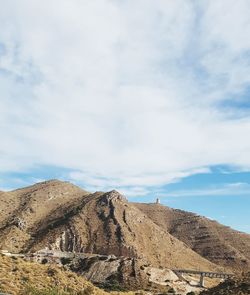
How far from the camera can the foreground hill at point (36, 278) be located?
39.9 meters

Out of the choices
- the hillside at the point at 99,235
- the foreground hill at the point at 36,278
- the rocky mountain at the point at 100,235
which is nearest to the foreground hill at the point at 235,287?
the foreground hill at the point at 36,278

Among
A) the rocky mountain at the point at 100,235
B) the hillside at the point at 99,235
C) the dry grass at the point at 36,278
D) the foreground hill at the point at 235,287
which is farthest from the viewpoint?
the hillside at the point at 99,235

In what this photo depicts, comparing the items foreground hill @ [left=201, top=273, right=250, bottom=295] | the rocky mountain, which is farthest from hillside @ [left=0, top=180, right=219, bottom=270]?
foreground hill @ [left=201, top=273, right=250, bottom=295]

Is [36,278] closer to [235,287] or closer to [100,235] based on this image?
[235,287]

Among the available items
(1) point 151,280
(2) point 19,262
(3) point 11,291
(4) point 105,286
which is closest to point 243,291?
(3) point 11,291

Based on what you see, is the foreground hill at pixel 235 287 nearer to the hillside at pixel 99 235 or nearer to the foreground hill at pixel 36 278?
the foreground hill at pixel 36 278

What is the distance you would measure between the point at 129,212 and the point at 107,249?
3104 cm

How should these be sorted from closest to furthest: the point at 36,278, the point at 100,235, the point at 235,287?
the point at 235,287
the point at 36,278
the point at 100,235

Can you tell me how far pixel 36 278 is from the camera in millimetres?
42938

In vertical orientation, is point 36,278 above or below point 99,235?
below

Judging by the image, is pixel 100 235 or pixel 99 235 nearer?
pixel 100 235

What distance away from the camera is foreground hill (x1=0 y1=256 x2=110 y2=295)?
3991cm

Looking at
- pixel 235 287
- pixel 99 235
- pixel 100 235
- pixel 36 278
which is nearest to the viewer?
pixel 235 287

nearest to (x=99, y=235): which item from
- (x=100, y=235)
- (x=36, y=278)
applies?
(x=100, y=235)
